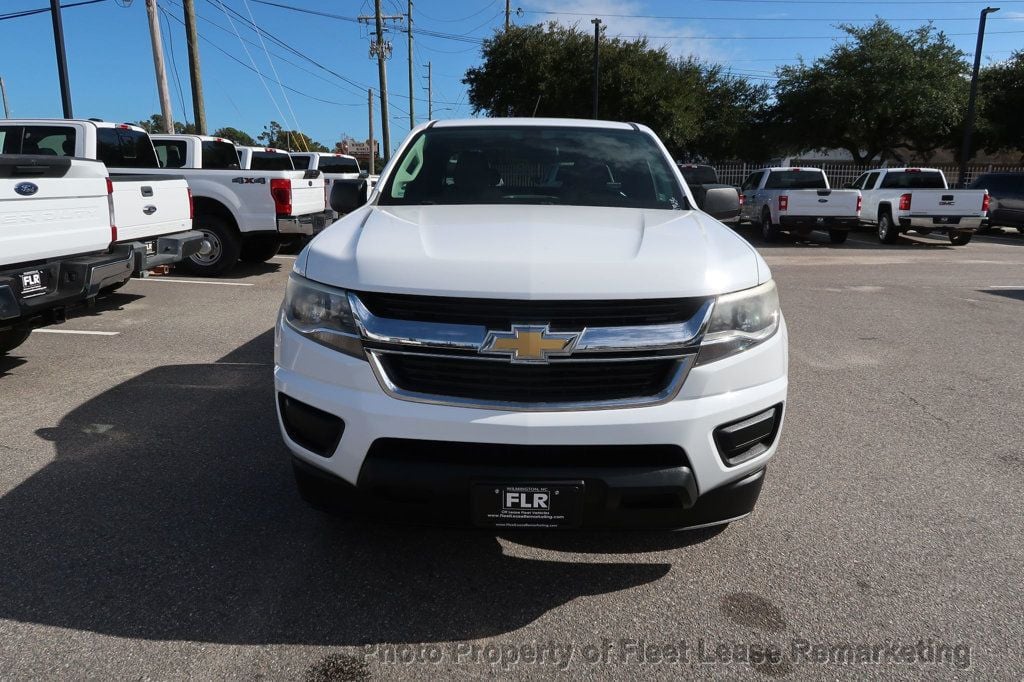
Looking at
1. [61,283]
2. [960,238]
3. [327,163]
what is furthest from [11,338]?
[960,238]

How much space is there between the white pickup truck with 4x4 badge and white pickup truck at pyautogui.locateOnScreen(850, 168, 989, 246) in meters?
16.5

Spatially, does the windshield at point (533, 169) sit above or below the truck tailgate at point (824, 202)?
above

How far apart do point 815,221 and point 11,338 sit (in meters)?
15.6

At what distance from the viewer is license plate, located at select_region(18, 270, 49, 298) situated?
16.0 ft

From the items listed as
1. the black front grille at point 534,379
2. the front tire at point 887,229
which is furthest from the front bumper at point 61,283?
the front tire at point 887,229

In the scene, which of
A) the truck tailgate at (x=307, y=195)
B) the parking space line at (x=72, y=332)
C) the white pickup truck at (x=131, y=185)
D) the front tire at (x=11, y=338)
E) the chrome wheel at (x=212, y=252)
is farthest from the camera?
the chrome wheel at (x=212, y=252)

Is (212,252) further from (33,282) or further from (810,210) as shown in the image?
(810,210)

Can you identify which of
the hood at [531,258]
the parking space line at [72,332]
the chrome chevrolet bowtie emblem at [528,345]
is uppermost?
the hood at [531,258]

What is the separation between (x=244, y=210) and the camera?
10.2m

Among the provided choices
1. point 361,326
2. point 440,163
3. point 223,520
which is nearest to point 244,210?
point 440,163

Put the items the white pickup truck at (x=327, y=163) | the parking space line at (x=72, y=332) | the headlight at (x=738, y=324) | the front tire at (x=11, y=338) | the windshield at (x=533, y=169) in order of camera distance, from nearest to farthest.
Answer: the headlight at (x=738, y=324) < the windshield at (x=533, y=169) < the front tire at (x=11, y=338) < the parking space line at (x=72, y=332) < the white pickup truck at (x=327, y=163)

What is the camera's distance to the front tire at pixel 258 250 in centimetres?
1128

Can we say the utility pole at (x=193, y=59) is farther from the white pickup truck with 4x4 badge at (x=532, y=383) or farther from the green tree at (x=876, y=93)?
the green tree at (x=876, y=93)

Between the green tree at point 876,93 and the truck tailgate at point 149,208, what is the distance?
29.0 m
